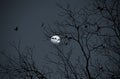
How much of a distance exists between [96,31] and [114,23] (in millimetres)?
1082

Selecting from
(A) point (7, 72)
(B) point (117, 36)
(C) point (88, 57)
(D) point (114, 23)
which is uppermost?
(D) point (114, 23)

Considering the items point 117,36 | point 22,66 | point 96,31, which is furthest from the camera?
point 22,66

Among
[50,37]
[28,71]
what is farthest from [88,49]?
[28,71]

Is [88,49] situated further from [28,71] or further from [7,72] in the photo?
[7,72]

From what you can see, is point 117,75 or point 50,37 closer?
point 117,75

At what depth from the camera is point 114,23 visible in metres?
8.95

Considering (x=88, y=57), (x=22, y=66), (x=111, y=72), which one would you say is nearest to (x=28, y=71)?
(x=22, y=66)

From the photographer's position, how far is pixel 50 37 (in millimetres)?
9914

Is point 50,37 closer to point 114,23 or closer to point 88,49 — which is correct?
point 88,49

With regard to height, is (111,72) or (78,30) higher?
(78,30)

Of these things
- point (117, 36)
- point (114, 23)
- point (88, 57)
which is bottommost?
point (88, 57)

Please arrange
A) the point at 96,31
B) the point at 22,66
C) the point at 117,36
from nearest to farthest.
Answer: the point at 117,36, the point at 96,31, the point at 22,66

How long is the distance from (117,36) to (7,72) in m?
6.82

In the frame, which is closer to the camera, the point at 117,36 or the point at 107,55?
the point at 117,36
